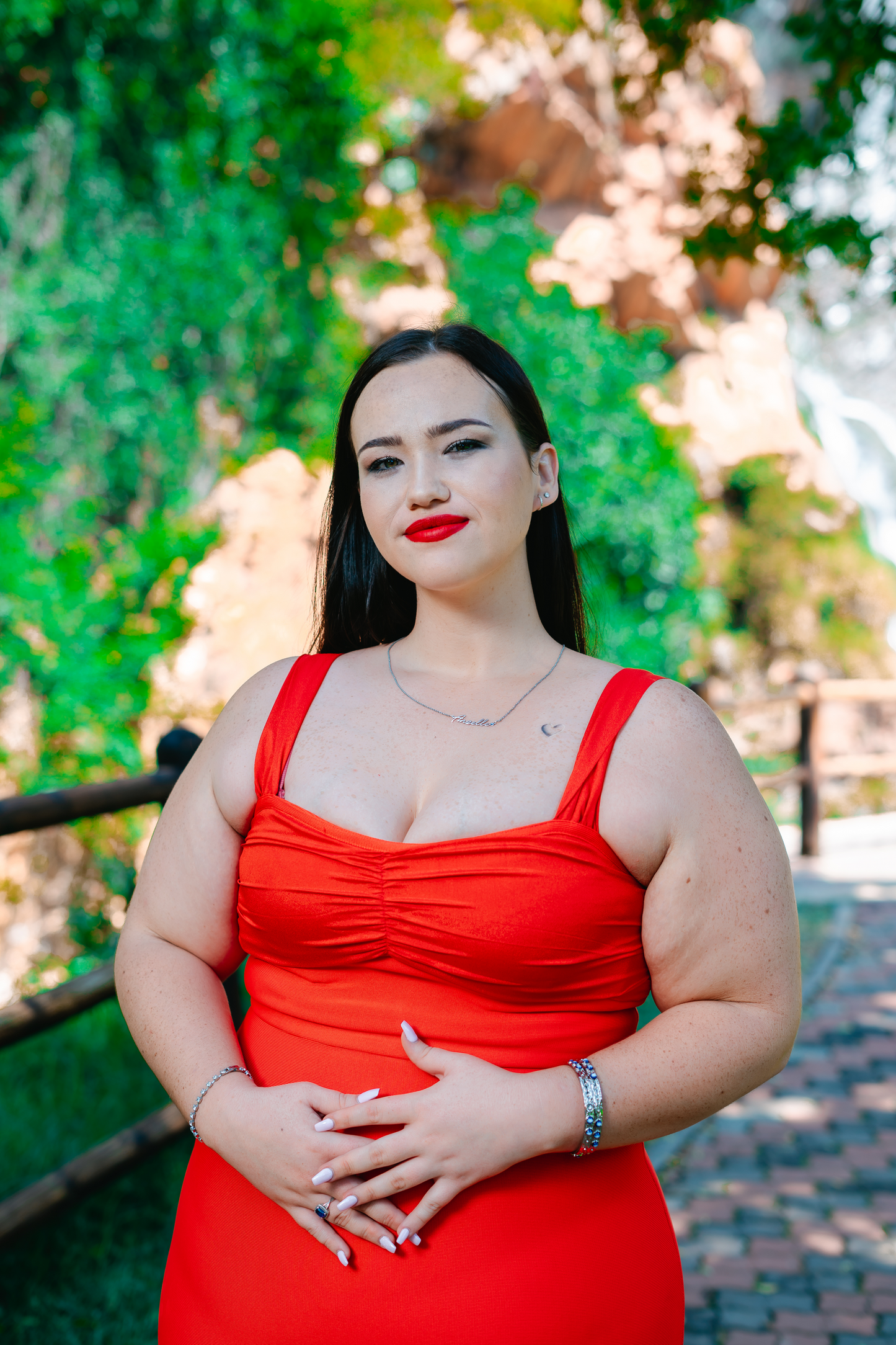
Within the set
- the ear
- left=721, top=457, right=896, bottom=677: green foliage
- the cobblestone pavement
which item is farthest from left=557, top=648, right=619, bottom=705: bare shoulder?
left=721, top=457, right=896, bottom=677: green foliage

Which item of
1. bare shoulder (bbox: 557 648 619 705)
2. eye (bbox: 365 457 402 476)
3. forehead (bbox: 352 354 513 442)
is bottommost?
bare shoulder (bbox: 557 648 619 705)

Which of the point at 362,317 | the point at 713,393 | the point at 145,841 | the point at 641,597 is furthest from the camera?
the point at 713,393

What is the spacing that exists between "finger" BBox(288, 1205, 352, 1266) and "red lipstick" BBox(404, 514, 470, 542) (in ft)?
3.03

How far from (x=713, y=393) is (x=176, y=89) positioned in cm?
937

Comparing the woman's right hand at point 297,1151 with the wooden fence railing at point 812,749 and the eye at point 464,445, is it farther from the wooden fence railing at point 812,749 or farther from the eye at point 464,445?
the wooden fence railing at point 812,749

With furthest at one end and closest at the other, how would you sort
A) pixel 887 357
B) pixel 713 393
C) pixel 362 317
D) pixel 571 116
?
pixel 887 357 → pixel 713 393 → pixel 571 116 → pixel 362 317

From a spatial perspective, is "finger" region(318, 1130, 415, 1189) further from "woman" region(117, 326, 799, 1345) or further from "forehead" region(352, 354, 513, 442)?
"forehead" region(352, 354, 513, 442)

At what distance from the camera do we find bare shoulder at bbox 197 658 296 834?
4.93 feet

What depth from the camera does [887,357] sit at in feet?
79.3

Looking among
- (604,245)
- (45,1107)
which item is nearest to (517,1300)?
(45,1107)

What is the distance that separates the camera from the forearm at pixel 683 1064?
1.29 meters

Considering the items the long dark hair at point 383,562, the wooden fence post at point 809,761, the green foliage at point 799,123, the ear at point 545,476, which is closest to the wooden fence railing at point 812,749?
the wooden fence post at point 809,761

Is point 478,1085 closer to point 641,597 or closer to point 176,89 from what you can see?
point 176,89

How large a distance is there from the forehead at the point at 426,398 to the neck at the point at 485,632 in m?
0.26
